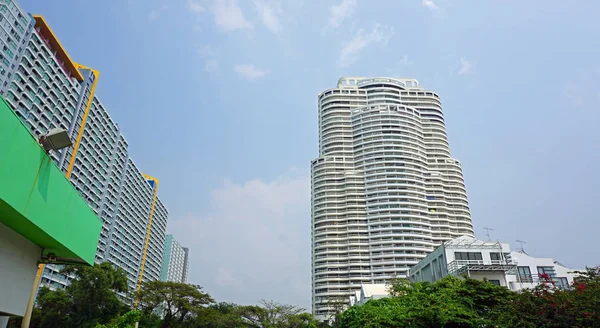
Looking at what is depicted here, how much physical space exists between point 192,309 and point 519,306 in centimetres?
3570

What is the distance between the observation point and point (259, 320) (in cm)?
4756

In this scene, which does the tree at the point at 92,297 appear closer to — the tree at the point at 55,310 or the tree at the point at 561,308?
the tree at the point at 55,310

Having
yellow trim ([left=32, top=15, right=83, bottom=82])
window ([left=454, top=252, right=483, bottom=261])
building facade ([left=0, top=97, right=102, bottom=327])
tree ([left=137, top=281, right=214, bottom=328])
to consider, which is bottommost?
building facade ([left=0, top=97, right=102, bottom=327])

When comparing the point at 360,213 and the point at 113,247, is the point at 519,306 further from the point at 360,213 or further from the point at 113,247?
the point at 113,247

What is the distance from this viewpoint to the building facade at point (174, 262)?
141 meters

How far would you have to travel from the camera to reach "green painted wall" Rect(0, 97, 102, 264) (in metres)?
4.74

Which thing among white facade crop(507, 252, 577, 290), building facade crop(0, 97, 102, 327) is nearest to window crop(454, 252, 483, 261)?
white facade crop(507, 252, 577, 290)

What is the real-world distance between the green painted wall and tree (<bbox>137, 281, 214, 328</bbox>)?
3871 cm

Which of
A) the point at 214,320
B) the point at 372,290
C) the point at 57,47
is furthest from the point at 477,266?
the point at 57,47

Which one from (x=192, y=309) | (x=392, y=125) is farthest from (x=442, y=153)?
(x=192, y=309)

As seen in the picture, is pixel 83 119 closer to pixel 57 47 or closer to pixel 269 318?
pixel 57 47

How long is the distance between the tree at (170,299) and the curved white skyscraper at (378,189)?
132 ft

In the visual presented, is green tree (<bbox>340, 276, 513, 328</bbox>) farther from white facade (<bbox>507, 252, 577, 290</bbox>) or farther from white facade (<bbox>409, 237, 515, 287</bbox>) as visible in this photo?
white facade (<bbox>507, 252, 577, 290</bbox>)

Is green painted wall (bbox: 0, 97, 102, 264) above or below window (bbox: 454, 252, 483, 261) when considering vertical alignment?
below
